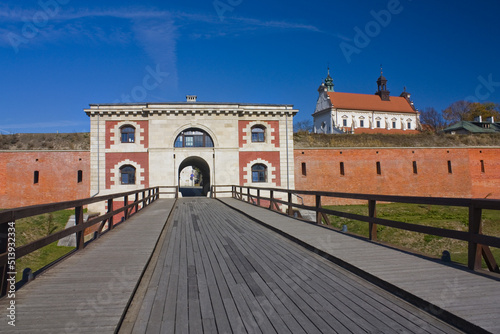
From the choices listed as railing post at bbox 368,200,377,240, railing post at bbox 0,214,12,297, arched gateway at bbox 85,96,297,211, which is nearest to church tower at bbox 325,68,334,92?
arched gateway at bbox 85,96,297,211

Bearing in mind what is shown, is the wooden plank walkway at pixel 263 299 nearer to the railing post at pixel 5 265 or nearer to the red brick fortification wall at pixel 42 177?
the railing post at pixel 5 265

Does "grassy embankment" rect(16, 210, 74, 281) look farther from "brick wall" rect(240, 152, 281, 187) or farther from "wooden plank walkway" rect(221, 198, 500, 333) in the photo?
"wooden plank walkway" rect(221, 198, 500, 333)

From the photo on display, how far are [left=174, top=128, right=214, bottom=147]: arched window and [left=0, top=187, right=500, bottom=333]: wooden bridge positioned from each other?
19.0 metres

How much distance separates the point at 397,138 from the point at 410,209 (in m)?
6.70

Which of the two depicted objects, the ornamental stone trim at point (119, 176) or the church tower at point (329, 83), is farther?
the church tower at point (329, 83)

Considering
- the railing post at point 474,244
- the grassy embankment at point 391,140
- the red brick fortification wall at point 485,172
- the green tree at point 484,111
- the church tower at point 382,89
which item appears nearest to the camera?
the railing post at point 474,244

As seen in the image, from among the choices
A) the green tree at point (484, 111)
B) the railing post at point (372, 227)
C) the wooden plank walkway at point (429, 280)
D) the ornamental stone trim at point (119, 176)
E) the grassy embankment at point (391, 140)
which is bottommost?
the wooden plank walkway at point (429, 280)

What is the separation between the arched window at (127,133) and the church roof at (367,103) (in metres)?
48.2

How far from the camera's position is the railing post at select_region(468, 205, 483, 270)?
4246mm

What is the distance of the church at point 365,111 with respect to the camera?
66.2m

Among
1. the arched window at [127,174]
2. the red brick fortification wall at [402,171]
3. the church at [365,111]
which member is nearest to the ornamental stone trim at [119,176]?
the arched window at [127,174]

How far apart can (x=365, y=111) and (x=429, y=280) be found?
6777 cm

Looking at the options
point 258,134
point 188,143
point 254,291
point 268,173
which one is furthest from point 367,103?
point 254,291

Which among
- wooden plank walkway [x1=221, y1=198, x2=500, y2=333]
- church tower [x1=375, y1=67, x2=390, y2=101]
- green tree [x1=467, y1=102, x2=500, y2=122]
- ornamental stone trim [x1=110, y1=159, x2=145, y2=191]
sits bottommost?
wooden plank walkway [x1=221, y1=198, x2=500, y2=333]
